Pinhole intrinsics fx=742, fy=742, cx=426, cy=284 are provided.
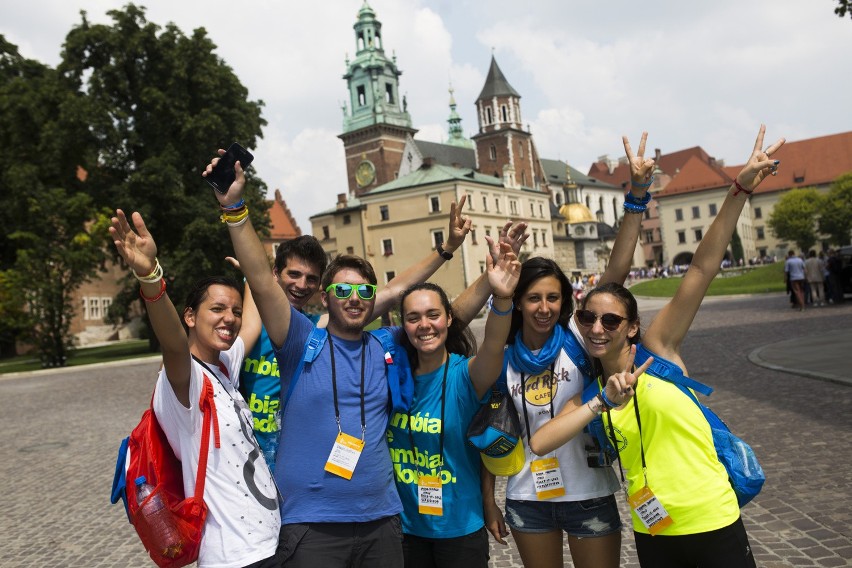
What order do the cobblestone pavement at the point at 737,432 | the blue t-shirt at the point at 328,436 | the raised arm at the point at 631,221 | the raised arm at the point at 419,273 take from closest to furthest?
the blue t-shirt at the point at 328,436
the raised arm at the point at 631,221
the raised arm at the point at 419,273
the cobblestone pavement at the point at 737,432

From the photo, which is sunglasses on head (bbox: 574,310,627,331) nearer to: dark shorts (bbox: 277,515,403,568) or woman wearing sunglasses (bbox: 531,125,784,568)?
woman wearing sunglasses (bbox: 531,125,784,568)

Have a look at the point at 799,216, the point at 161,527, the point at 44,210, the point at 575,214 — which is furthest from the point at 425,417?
the point at 575,214

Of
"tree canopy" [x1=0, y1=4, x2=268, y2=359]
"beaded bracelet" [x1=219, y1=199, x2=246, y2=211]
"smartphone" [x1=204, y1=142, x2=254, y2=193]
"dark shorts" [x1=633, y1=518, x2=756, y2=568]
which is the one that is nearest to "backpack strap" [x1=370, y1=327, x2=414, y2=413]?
"beaded bracelet" [x1=219, y1=199, x2=246, y2=211]

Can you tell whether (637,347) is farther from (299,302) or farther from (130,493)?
(130,493)

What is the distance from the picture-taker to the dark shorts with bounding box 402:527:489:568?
3.23m

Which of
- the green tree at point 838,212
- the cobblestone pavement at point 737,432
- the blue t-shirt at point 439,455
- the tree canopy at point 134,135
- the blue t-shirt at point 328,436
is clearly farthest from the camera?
the green tree at point 838,212

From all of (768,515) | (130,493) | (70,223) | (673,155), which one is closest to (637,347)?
(130,493)

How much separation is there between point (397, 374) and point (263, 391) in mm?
754

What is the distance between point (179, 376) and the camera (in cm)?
295

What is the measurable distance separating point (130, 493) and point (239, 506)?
42cm

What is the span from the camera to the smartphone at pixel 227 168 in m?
3.11

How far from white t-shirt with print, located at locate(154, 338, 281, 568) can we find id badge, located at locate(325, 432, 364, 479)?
285 mm

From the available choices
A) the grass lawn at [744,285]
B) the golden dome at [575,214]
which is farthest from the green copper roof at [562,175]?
the grass lawn at [744,285]

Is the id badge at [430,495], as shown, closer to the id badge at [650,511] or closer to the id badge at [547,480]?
the id badge at [547,480]
